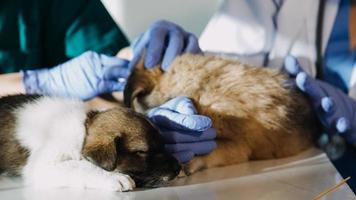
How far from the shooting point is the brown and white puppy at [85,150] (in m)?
1.08

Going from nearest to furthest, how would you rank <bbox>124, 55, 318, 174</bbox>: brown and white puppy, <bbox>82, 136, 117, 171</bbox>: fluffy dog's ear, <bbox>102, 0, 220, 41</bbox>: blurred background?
<bbox>82, 136, 117, 171</bbox>: fluffy dog's ear < <bbox>124, 55, 318, 174</bbox>: brown and white puppy < <bbox>102, 0, 220, 41</bbox>: blurred background

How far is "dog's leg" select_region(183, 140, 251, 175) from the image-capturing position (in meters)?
1.27

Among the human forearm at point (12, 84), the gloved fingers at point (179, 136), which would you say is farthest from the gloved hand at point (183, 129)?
the human forearm at point (12, 84)

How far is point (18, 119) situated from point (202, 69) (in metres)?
0.44

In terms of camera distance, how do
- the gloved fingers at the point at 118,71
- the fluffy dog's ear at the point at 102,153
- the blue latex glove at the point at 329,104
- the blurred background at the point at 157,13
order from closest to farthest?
the fluffy dog's ear at the point at 102,153, the blue latex glove at the point at 329,104, the gloved fingers at the point at 118,71, the blurred background at the point at 157,13

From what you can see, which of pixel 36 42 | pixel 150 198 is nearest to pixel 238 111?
pixel 150 198

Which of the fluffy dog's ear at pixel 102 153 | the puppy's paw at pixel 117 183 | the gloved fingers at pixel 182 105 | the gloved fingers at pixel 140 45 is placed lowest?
the puppy's paw at pixel 117 183

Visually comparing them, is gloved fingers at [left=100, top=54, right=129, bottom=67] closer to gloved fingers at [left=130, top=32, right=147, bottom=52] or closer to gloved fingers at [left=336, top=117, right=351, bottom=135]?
gloved fingers at [left=130, top=32, right=147, bottom=52]

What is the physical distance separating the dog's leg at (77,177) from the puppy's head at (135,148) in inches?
0.8

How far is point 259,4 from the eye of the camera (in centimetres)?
169

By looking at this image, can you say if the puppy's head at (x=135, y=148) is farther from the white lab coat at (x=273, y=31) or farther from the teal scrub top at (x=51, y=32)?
the teal scrub top at (x=51, y=32)

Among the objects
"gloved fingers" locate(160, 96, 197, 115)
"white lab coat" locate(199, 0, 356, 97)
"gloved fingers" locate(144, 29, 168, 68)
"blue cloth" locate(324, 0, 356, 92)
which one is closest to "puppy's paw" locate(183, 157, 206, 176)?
"gloved fingers" locate(160, 96, 197, 115)

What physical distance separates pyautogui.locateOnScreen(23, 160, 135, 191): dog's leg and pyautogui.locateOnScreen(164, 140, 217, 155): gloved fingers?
5.7 inches

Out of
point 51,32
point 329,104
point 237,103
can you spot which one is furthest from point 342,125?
point 51,32
